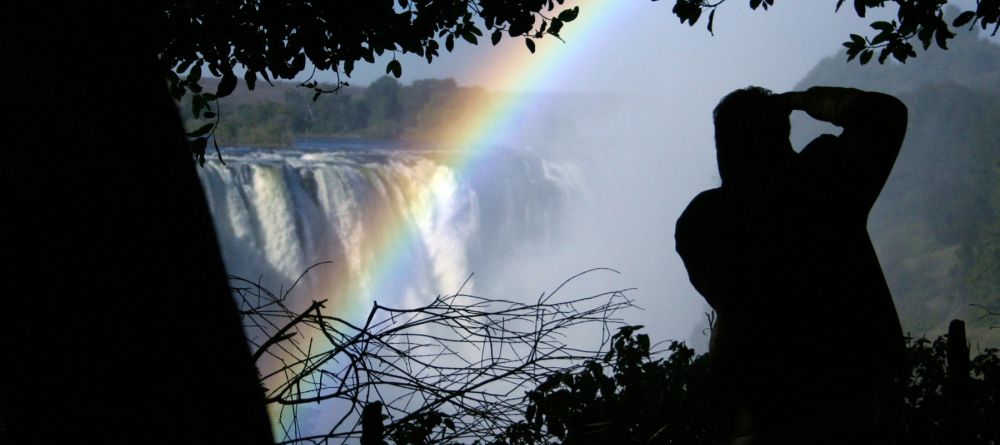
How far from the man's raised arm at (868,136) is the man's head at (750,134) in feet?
0.41

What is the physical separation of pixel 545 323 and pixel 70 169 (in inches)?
46.4

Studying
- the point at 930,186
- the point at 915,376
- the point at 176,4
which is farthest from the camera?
the point at 930,186

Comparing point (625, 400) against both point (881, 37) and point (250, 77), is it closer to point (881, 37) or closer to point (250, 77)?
point (250, 77)

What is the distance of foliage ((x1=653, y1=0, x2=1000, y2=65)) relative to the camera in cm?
341

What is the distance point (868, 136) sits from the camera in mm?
1732

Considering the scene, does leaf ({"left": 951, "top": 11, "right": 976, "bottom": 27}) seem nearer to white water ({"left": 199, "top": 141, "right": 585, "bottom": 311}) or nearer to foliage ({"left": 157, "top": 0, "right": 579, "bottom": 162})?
foliage ({"left": 157, "top": 0, "right": 579, "bottom": 162})

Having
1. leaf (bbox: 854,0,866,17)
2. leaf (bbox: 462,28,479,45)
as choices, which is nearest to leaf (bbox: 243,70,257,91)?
leaf (bbox: 462,28,479,45)

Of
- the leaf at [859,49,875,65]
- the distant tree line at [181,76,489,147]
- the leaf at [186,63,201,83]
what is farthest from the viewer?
the distant tree line at [181,76,489,147]

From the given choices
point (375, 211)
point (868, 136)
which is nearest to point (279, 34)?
point (868, 136)

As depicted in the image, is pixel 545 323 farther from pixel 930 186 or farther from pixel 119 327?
pixel 930 186

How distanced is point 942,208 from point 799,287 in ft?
188

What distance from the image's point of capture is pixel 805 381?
5.42ft

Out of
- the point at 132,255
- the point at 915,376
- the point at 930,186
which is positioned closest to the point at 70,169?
the point at 132,255

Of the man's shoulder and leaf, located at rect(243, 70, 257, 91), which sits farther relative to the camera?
leaf, located at rect(243, 70, 257, 91)
